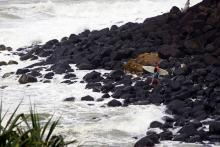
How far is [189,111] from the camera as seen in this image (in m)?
12.9

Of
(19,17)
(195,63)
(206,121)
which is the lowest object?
(206,121)

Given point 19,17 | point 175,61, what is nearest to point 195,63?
point 175,61

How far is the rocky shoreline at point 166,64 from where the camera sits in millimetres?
12500

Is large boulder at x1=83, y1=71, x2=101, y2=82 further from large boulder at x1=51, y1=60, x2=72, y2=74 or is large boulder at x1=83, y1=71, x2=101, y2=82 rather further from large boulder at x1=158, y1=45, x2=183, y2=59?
large boulder at x1=158, y1=45, x2=183, y2=59

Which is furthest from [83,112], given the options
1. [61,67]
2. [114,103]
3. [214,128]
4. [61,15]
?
[61,15]

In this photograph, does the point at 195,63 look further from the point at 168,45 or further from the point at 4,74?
the point at 4,74

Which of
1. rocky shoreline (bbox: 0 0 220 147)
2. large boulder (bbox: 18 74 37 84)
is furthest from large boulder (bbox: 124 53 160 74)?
large boulder (bbox: 18 74 37 84)

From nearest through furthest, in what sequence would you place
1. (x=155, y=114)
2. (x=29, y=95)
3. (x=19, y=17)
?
(x=155, y=114) → (x=29, y=95) → (x=19, y=17)

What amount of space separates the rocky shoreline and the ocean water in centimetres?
381

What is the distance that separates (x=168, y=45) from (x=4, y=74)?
5.84 metres

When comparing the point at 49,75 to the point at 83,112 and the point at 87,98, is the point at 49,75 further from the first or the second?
the point at 83,112

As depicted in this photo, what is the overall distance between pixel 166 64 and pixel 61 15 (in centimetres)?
1784

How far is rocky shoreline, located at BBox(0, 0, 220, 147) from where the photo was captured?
12500mm

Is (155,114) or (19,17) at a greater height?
(19,17)
